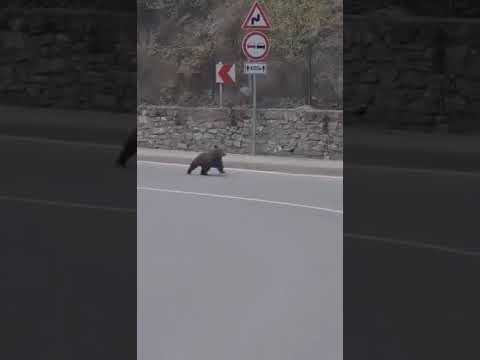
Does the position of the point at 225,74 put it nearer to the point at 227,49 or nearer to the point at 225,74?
the point at 225,74

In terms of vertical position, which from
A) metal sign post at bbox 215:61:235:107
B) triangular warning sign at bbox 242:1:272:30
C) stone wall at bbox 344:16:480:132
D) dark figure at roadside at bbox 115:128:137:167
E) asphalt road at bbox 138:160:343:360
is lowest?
asphalt road at bbox 138:160:343:360

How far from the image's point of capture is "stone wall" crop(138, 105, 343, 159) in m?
4.77

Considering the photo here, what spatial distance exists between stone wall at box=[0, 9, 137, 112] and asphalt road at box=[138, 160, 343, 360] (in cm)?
38

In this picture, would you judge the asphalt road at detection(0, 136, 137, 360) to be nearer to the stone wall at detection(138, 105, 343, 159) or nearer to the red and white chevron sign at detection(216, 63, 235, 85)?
the stone wall at detection(138, 105, 343, 159)

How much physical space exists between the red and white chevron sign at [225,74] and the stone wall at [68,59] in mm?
4373

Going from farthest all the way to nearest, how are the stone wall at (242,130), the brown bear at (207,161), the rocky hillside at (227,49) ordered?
the rocky hillside at (227,49) < the stone wall at (242,130) < the brown bear at (207,161)

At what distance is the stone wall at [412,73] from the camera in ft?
2.86

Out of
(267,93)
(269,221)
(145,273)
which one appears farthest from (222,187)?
(145,273)

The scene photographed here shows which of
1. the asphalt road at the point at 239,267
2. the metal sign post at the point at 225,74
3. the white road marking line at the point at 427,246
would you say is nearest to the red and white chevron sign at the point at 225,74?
the metal sign post at the point at 225,74

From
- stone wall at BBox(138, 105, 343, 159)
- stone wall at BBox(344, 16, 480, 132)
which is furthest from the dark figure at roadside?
stone wall at BBox(138, 105, 343, 159)

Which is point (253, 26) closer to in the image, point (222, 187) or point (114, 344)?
point (222, 187)

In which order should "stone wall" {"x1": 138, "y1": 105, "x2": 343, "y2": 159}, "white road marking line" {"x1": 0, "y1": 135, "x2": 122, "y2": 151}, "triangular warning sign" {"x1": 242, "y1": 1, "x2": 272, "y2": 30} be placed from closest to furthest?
"white road marking line" {"x1": 0, "y1": 135, "x2": 122, "y2": 151}, "triangular warning sign" {"x1": 242, "y1": 1, "x2": 272, "y2": 30}, "stone wall" {"x1": 138, "y1": 105, "x2": 343, "y2": 159}

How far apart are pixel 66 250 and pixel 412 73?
0.36m

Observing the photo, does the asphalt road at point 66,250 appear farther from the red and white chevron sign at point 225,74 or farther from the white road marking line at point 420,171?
the red and white chevron sign at point 225,74
